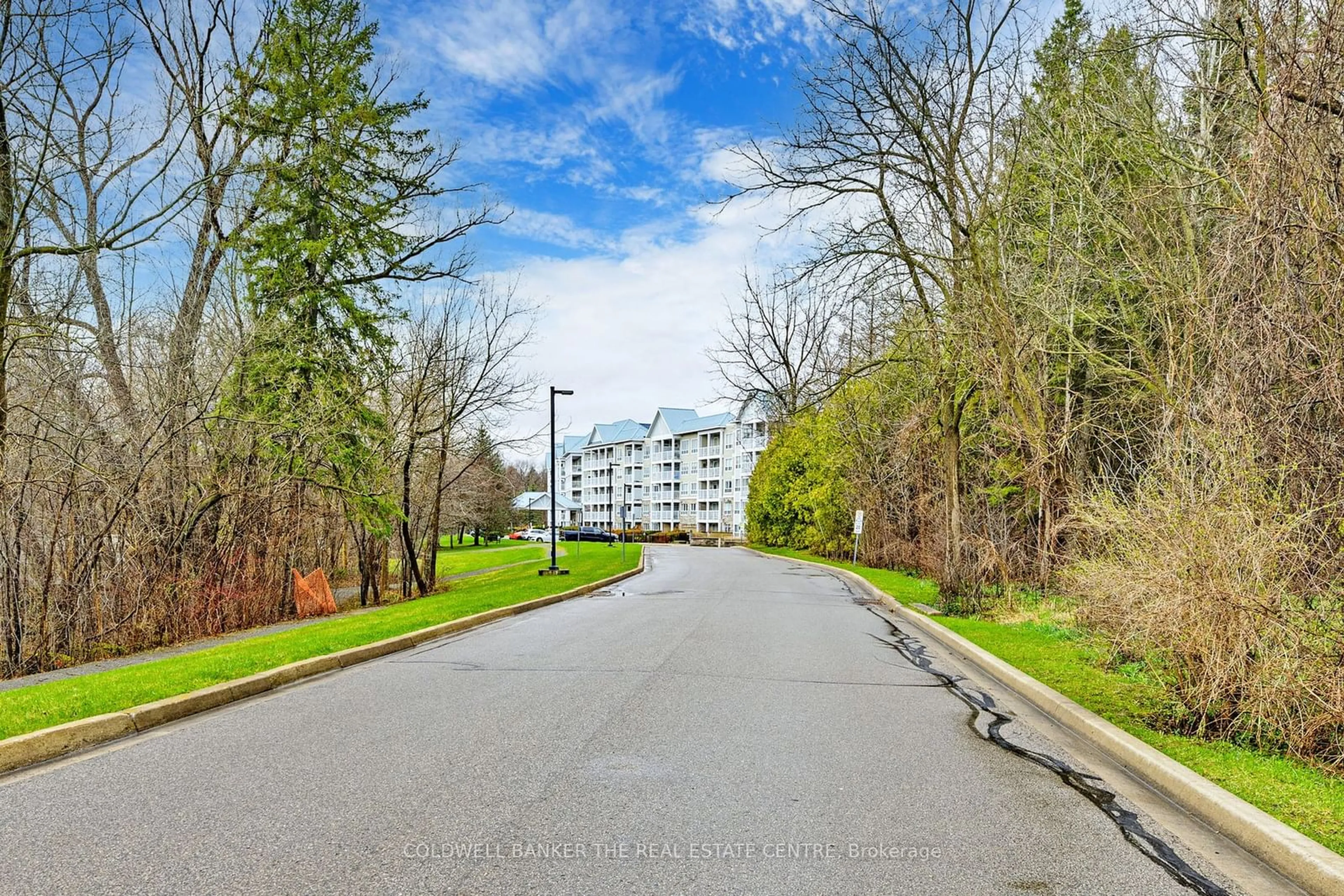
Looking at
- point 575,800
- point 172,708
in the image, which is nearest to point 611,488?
point 172,708

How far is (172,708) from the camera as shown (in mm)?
7398

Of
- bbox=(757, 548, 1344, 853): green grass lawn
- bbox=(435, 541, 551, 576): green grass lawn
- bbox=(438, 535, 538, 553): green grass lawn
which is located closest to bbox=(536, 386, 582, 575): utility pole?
bbox=(435, 541, 551, 576): green grass lawn

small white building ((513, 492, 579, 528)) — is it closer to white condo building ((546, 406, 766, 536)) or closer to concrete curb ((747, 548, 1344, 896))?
white condo building ((546, 406, 766, 536))

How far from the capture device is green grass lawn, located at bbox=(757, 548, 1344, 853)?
4902 mm

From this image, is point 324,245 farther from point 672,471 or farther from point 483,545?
point 672,471

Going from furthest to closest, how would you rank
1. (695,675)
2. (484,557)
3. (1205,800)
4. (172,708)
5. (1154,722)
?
(484,557) < (695,675) < (172,708) < (1154,722) < (1205,800)

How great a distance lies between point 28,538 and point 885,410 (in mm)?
25995

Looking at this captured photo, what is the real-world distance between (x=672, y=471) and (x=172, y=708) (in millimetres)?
103442

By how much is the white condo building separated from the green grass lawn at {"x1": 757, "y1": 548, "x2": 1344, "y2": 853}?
63.4 meters

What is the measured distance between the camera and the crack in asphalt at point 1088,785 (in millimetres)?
4305

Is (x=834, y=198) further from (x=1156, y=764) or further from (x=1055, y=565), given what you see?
(x=1156, y=764)

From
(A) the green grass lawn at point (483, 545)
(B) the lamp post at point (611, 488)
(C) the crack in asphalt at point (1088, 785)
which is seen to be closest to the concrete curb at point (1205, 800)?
(C) the crack in asphalt at point (1088, 785)

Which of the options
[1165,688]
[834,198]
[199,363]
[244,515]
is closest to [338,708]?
[1165,688]

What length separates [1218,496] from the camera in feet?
21.4
